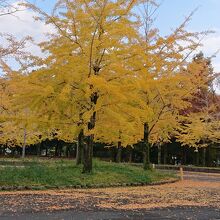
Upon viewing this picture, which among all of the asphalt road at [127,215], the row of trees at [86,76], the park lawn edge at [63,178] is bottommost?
the asphalt road at [127,215]

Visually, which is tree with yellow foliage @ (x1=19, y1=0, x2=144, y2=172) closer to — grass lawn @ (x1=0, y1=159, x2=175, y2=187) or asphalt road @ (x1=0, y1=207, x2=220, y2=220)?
grass lawn @ (x1=0, y1=159, x2=175, y2=187)

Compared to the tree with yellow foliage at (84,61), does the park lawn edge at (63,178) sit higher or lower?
lower

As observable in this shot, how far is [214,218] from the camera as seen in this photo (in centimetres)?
958

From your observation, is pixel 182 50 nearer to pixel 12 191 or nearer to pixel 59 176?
pixel 59 176

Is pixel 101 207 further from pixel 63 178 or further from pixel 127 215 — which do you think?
pixel 63 178

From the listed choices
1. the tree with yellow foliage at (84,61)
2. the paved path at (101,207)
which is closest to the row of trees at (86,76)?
the tree with yellow foliage at (84,61)

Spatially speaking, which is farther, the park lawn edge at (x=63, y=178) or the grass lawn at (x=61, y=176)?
the grass lawn at (x=61, y=176)

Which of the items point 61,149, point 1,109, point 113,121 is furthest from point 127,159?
point 113,121

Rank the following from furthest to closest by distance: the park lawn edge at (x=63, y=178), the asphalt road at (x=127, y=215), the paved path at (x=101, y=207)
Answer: the park lawn edge at (x=63, y=178), the paved path at (x=101, y=207), the asphalt road at (x=127, y=215)

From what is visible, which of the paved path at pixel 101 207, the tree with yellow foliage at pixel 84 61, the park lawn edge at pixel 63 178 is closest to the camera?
the paved path at pixel 101 207

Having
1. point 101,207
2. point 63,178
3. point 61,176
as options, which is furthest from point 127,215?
point 61,176

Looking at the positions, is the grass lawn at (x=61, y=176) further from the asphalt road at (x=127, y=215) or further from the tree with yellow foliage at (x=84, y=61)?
the asphalt road at (x=127, y=215)

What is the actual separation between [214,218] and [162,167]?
26.9 metres

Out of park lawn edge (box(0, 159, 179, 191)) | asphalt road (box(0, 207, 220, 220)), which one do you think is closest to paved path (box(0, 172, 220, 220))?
asphalt road (box(0, 207, 220, 220))
